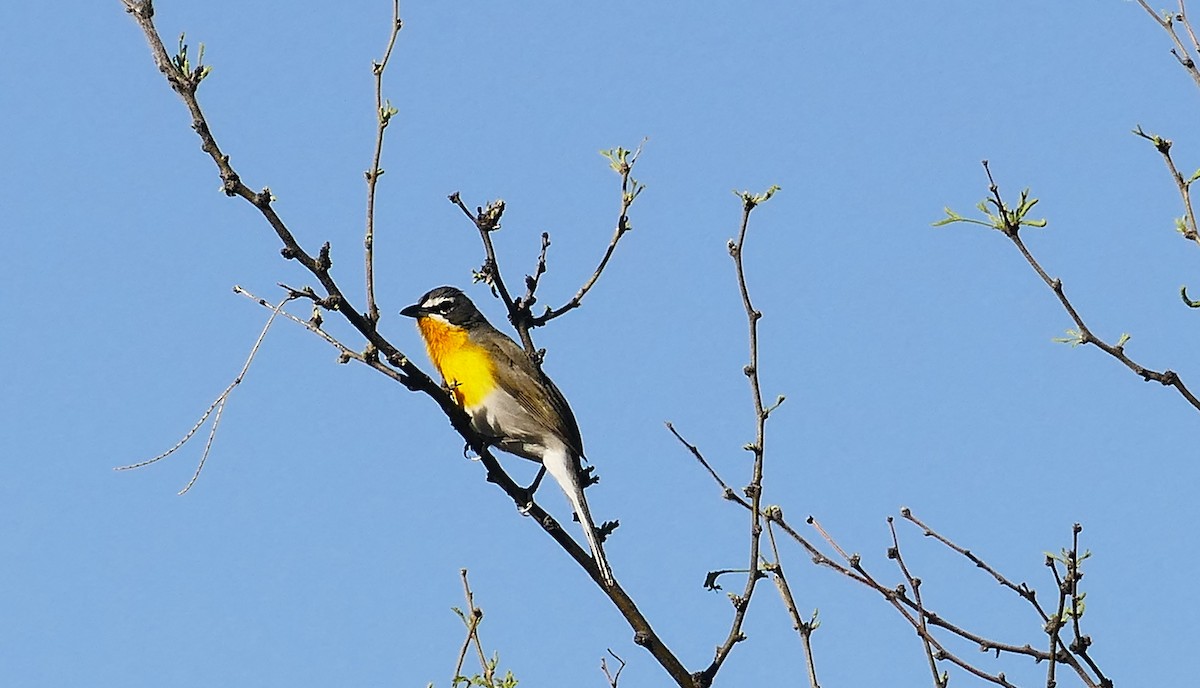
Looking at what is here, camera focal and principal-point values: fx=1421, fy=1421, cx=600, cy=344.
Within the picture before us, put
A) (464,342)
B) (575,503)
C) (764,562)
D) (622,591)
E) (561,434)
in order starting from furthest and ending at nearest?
(464,342) < (561,434) < (575,503) < (622,591) < (764,562)

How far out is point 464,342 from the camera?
29.8 feet

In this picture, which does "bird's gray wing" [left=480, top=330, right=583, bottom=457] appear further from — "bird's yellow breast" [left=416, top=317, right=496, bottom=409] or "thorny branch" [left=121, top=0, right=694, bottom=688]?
"thorny branch" [left=121, top=0, right=694, bottom=688]

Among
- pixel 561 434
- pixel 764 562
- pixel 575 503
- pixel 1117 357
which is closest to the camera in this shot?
pixel 1117 357

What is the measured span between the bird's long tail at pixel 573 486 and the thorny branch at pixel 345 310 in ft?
3.56

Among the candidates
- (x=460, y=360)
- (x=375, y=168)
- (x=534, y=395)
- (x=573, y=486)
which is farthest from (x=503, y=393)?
(x=375, y=168)

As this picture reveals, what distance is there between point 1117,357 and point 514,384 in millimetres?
5073

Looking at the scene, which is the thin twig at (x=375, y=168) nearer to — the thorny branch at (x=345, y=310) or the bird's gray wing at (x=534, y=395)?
the thorny branch at (x=345, y=310)

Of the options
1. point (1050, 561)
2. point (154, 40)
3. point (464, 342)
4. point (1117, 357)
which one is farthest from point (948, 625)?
point (464, 342)

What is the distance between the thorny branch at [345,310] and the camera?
436cm

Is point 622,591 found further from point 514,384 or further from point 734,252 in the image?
point 514,384

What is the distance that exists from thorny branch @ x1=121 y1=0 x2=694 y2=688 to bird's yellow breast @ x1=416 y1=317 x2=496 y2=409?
9.52 feet

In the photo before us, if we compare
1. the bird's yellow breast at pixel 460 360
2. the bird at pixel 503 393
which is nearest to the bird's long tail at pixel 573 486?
the bird at pixel 503 393

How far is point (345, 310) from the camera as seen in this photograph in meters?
4.68

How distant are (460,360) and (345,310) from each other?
429 centimetres
